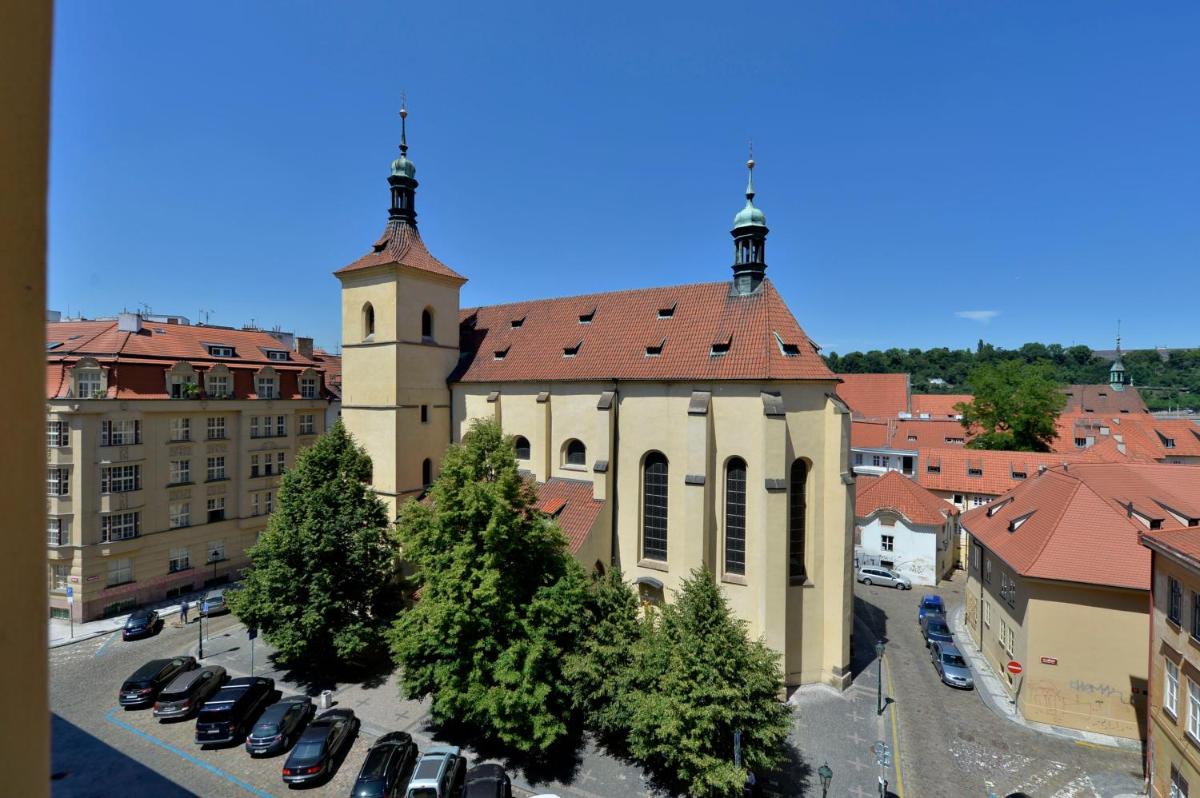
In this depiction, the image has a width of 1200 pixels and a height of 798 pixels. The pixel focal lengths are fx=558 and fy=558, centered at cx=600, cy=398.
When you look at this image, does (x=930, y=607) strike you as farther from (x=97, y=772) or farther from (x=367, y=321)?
(x=97, y=772)

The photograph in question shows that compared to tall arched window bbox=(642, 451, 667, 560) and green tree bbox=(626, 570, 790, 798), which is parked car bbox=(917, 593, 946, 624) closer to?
tall arched window bbox=(642, 451, 667, 560)

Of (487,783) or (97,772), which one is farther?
(97,772)

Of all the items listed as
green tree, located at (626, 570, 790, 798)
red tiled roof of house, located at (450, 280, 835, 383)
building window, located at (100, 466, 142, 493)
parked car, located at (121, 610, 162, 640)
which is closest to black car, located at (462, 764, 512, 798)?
green tree, located at (626, 570, 790, 798)

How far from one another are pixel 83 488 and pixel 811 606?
1433 inches

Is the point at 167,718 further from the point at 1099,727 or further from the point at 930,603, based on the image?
the point at 930,603

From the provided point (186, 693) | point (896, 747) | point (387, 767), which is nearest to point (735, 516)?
point (896, 747)

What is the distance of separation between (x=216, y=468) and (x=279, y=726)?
69.6 ft

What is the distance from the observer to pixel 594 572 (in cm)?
2488

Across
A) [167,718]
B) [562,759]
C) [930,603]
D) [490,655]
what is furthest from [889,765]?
[167,718]

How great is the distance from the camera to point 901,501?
39062 millimetres

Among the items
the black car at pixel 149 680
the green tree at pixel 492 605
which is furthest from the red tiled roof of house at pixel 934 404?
the black car at pixel 149 680

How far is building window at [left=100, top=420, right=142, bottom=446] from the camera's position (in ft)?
97.3

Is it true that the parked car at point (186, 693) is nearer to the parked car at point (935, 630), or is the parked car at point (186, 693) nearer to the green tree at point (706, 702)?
the green tree at point (706, 702)

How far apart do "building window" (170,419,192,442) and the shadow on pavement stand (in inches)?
664
